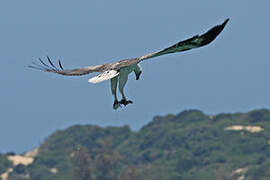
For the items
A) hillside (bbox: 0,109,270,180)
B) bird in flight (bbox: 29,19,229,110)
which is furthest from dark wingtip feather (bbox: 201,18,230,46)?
hillside (bbox: 0,109,270,180)

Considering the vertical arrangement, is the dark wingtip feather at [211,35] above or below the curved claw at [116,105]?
above

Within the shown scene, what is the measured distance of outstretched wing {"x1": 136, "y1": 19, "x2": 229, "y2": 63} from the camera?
568 inches

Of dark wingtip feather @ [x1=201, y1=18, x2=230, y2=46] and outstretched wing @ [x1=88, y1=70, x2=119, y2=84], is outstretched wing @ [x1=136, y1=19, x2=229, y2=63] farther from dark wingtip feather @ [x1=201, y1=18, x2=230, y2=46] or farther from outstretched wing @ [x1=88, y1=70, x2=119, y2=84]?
outstretched wing @ [x1=88, y1=70, x2=119, y2=84]

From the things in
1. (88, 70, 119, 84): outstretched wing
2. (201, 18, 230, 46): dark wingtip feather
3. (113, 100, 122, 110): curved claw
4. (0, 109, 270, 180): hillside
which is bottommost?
(113, 100, 122, 110): curved claw

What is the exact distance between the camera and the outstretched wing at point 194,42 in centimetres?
1443

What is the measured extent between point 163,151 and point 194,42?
113919 millimetres

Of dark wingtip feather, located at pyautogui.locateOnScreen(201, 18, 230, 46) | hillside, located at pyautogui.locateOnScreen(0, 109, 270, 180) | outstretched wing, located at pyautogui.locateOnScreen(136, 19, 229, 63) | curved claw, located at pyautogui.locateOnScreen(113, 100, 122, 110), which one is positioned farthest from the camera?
hillside, located at pyautogui.locateOnScreen(0, 109, 270, 180)

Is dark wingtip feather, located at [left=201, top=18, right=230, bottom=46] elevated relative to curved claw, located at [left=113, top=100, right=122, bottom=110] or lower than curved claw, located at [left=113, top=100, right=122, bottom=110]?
elevated

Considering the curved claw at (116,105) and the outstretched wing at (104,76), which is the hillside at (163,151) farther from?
the outstretched wing at (104,76)

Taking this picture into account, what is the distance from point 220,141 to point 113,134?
74.8 feet

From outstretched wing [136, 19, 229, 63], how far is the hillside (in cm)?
7825

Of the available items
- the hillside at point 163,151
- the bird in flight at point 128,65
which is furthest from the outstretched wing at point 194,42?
the hillside at point 163,151

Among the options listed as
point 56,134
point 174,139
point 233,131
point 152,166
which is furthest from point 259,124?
point 56,134

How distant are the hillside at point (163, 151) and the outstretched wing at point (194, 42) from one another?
7825cm
